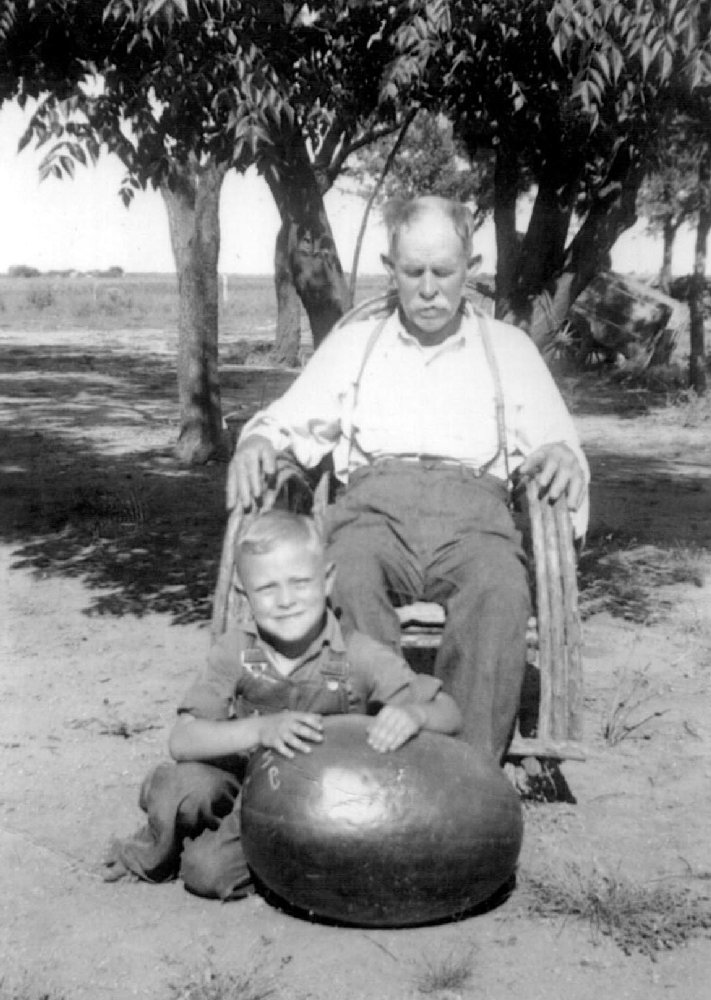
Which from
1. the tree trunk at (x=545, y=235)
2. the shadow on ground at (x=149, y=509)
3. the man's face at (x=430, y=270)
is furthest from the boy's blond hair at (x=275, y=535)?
the tree trunk at (x=545, y=235)

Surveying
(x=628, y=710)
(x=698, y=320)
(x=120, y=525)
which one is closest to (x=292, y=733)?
(x=628, y=710)

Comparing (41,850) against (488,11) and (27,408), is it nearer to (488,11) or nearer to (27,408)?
(488,11)

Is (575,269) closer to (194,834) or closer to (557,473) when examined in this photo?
(557,473)

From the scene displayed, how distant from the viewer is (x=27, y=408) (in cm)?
1529

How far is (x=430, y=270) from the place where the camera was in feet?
13.6

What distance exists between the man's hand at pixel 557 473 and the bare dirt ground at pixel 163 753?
0.81 m

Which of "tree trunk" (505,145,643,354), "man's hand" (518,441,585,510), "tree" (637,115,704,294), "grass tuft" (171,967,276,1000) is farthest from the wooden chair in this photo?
"tree" (637,115,704,294)

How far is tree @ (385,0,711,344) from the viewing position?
14.4 ft

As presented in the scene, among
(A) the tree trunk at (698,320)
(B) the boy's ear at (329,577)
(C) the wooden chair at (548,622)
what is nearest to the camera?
(B) the boy's ear at (329,577)

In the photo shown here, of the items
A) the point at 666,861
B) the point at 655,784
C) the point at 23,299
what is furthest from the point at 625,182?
the point at 23,299

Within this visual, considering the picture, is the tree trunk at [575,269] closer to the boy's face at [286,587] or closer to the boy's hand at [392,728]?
the boy's face at [286,587]

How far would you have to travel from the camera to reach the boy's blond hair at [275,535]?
10.5 feet

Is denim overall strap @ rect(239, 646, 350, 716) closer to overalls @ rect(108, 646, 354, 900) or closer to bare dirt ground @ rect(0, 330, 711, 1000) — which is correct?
overalls @ rect(108, 646, 354, 900)

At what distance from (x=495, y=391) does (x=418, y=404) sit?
26cm
